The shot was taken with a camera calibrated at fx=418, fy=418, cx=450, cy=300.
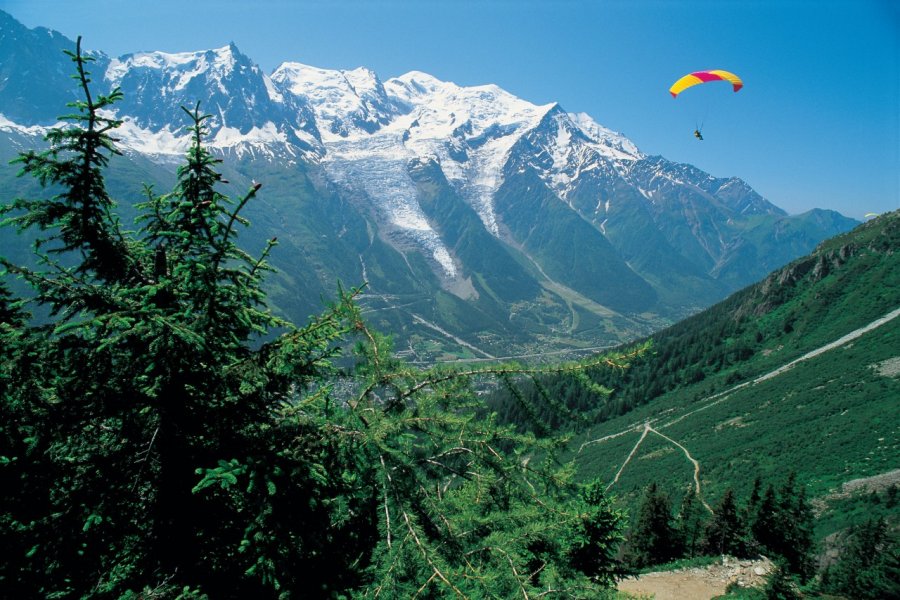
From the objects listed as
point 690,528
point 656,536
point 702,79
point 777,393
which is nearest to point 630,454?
point 777,393

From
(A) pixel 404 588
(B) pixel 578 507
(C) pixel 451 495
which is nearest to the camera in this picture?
(A) pixel 404 588

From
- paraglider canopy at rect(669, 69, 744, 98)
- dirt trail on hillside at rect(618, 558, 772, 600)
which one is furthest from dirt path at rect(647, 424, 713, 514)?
paraglider canopy at rect(669, 69, 744, 98)

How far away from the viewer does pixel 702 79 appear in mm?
37375

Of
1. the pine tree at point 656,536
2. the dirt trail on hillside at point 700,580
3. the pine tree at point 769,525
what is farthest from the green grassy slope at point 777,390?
the pine tree at point 769,525

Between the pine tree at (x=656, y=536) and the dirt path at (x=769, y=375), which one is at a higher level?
the pine tree at (x=656, y=536)

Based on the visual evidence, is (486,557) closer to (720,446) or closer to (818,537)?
(818,537)

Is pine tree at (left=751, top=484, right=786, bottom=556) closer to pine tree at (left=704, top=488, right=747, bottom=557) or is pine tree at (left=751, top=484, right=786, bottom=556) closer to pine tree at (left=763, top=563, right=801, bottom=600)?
pine tree at (left=704, top=488, right=747, bottom=557)

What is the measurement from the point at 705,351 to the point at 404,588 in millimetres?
151227

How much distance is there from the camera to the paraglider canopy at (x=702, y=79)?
117ft

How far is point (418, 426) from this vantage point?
5.13 metres

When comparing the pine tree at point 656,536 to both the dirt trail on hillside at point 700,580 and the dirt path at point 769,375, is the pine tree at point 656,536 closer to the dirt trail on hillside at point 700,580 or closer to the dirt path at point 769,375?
the dirt trail on hillside at point 700,580

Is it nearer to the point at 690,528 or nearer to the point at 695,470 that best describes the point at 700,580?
the point at 690,528

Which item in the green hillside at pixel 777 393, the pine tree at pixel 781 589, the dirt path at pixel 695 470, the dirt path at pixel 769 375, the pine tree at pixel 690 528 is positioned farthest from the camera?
Result: the dirt path at pixel 769 375

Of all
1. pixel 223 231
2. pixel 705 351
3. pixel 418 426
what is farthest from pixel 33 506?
pixel 705 351
